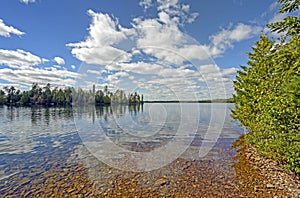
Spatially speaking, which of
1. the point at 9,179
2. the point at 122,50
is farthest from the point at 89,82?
the point at 9,179

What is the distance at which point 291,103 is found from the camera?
4984mm

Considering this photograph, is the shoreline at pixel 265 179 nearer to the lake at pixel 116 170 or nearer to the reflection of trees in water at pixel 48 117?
the lake at pixel 116 170

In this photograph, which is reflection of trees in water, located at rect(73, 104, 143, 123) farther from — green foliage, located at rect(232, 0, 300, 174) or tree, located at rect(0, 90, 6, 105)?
tree, located at rect(0, 90, 6, 105)

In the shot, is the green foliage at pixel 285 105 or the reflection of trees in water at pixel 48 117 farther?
the reflection of trees in water at pixel 48 117

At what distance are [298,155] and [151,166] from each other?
18.2ft

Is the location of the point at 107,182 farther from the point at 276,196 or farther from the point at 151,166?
the point at 276,196

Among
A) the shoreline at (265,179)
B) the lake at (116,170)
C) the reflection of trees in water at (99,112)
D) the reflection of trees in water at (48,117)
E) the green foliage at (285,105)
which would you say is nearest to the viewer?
the green foliage at (285,105)

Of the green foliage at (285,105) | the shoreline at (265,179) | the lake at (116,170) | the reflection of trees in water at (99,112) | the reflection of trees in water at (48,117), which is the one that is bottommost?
the reflection of trees in water at (99,112)

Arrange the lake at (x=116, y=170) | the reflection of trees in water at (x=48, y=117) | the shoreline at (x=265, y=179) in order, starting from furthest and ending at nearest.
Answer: the reflection of trees in water at (x=48, y=117) → the lake at (x=116, y=170) → the shoreline at (x=265, y=179)

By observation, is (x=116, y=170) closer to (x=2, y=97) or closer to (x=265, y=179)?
(x=265, y=179)

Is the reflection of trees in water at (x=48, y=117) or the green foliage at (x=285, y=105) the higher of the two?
the green foliage at (x=285, y=105)

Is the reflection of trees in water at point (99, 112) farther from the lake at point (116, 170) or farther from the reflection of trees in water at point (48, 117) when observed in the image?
the lake at point (116, 170)

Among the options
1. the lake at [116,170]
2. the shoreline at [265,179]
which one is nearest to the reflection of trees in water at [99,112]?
the lake at [116,170]

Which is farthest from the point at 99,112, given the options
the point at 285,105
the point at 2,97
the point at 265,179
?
the point at 2,97
